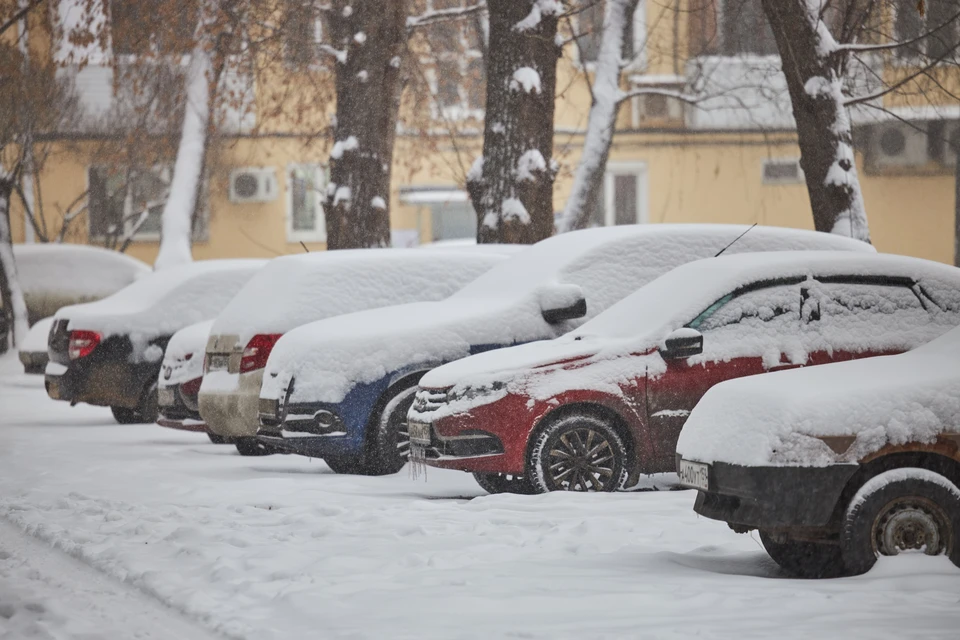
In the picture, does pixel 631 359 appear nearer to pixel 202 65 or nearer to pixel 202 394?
pixel 202 394

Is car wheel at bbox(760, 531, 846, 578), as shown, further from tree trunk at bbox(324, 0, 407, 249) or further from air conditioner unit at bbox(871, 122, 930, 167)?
air conditioner unit at bbox(871, 122, 930, 167)

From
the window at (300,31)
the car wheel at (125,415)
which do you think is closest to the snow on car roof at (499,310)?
the car wheel at (125,415)

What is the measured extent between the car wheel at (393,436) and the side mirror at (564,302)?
107cm

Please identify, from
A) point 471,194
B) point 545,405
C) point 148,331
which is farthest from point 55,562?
point 471,194

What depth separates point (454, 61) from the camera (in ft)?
96.0

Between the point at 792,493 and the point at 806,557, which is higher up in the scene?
the point at 792,493

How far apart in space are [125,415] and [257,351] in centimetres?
481

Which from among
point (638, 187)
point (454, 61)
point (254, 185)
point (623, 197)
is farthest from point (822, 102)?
point (254, 185)

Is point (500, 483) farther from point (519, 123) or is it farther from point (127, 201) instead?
point (127, 201)

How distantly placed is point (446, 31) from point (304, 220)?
11.6 metres

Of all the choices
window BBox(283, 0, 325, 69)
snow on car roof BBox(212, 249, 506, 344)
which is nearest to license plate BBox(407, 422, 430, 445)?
snow on car roof BBox(212, 249, 506, 344)

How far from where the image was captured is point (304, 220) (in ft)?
129

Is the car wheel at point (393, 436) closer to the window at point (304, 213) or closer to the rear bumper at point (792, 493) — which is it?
the rear bumper at point (792, 493)

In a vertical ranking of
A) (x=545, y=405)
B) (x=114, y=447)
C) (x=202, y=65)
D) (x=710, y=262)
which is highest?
(x=202, y=65)
